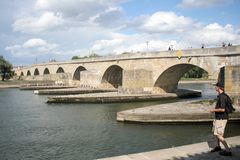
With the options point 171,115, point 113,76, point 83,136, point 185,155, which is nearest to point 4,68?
point 113,76

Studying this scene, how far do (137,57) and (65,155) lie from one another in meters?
26.3

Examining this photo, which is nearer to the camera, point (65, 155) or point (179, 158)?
point (179, 158)

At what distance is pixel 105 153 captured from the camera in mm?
13297

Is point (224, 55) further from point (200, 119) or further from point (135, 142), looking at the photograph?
point (135, 142)

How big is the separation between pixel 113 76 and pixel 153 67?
14651mm

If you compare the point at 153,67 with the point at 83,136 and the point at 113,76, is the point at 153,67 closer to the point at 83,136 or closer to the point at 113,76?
the point at 113,76

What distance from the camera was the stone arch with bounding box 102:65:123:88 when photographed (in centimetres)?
4809

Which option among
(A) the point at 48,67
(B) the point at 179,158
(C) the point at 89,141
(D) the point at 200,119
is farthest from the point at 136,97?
(A) the point at 48,67

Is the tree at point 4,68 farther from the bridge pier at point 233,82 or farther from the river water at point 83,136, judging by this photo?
the bridge pier at point 233,82

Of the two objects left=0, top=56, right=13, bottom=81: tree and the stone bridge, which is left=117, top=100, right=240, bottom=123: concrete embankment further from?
left=0, top=56, right=13, bottom=81: tree

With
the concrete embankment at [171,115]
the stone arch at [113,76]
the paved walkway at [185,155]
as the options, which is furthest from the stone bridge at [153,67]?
the paved walkway at [185,155]

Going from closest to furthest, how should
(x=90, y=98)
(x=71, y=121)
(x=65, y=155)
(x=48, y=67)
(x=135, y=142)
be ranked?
(x=65, y=155), (x=135, y=142), (x=71, y=121), (x=90, y=98), (x=48, y=67)

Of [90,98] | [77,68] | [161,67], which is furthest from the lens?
[77,68]

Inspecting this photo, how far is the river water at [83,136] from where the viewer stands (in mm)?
13633
